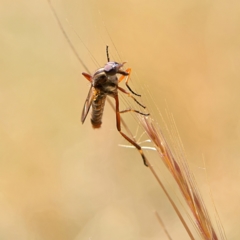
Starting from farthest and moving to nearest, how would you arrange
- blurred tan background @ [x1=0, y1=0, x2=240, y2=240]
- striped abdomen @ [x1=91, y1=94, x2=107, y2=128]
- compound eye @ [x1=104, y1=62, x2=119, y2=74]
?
blurred tan background @ [x1=0, y1=0, x2=240, y2=240], striped abdomen @ [x1=91, y1=94, x2=107, y2=128], compound eye @ [x1=104, y1=62, x2=119, y2=74]

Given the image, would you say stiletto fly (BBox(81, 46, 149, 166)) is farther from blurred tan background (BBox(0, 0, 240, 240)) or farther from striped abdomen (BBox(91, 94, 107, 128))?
blurred tan background (BBox(0, 0, 240, 240))

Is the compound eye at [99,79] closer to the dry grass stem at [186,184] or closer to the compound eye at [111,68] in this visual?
the compound eye at [111,68]

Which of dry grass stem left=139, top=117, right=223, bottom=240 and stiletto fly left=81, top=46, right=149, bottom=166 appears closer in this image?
dry grass stem left=139, top=117, right=223, bottom=240

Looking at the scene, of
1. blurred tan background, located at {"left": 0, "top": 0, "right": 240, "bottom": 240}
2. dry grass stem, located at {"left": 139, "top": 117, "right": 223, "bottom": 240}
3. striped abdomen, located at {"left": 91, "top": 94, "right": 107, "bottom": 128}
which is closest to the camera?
dry grass stem, located at {"left": 139, "top": 117, "right": 223, "bottom": 240}

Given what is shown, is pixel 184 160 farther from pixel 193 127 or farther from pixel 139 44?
pixel 139 44

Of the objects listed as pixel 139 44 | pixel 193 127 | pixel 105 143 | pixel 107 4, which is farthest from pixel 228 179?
pixel 107 4

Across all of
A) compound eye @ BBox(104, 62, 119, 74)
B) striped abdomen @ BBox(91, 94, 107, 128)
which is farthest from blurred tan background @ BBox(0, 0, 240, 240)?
compound eye @ BBox(104, 62, 119, 74)

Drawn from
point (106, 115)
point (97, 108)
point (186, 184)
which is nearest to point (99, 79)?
point (97, 108)

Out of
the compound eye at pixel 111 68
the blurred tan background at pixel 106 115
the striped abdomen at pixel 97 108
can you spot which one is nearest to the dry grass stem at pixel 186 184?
the compound eye at pixel 111 68
